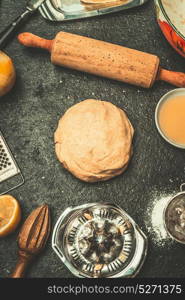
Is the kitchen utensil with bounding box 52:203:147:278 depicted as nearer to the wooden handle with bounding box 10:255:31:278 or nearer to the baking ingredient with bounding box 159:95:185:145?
the wooden handle with bounding box 10:255:31:278

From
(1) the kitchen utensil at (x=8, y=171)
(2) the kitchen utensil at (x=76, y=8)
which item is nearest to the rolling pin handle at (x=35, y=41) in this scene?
(2) the kitchen utensil at (x=76, y=8)

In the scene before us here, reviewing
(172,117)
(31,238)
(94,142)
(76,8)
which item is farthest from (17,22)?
(31,238)

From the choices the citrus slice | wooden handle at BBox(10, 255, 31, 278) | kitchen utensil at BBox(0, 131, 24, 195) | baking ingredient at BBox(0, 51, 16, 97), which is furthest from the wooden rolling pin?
wooden handle at BBox(10, 255, 31, 278)

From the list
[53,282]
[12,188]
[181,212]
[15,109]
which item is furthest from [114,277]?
[15,109]

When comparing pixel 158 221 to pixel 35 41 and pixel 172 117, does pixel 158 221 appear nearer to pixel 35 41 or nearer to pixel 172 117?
pixel 172 117

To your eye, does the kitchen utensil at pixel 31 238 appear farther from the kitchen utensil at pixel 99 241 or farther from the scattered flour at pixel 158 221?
the scattered flour at pixel 158 221

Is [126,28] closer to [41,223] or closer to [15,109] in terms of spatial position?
[15,109]

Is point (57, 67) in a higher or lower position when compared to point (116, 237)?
higher
